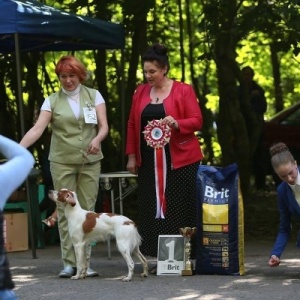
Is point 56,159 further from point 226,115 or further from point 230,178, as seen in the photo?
point 226,115

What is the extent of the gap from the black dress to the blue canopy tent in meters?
1.88

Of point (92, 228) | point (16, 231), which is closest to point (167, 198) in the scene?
point (92, 228)

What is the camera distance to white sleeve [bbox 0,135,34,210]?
14.9ft

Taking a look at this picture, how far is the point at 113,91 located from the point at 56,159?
26.6ft

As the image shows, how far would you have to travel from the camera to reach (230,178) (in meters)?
9.12

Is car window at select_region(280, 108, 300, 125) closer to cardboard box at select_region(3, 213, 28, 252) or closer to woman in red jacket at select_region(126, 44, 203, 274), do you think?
cardboard box at select_region(3, 213, 28, 252)

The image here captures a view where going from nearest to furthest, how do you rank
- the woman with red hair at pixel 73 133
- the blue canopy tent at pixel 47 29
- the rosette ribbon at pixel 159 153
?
the rosette ribbon at pixel 159 153, the woman with red hair at pixel 73 133, the blue canopy tent at pixel 47 29

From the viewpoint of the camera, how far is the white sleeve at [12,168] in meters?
4.55

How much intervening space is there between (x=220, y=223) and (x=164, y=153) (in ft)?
2.39

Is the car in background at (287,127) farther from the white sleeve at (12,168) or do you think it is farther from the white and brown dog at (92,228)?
the white sleeve at (12,168)

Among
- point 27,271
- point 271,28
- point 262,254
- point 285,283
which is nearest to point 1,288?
point 285,283

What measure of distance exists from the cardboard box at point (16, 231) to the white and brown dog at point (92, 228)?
2679 mm

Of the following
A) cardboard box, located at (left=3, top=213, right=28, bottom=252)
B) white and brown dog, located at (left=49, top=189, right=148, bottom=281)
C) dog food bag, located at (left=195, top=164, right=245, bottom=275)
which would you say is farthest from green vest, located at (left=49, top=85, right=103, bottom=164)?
cardboard box, located at (left=3, top=213, right=28, bottom=252)

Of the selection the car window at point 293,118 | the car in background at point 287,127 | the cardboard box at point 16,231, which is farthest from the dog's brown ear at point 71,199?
the car window at point 293,118
